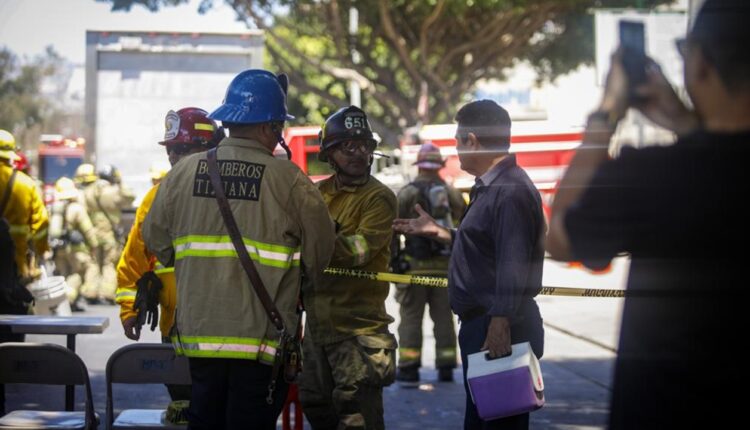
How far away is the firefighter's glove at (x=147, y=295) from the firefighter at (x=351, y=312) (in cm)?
71

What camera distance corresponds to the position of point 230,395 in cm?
418

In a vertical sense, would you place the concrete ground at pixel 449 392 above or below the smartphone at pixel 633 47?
below

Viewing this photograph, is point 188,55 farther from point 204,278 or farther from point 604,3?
point 604,3

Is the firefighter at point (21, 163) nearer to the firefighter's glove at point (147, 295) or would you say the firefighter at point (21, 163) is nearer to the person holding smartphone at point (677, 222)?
the firefighter's glove at point (147, 295)

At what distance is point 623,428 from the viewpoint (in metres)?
2.20

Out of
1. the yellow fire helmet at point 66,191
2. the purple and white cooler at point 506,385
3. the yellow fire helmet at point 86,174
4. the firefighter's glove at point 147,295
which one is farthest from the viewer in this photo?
the yellow fire helmet at point 66,191

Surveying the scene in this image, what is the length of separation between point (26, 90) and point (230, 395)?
1.34 metres

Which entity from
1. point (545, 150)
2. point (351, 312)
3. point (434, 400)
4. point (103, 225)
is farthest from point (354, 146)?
point (103, 225)

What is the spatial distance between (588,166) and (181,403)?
3.64m

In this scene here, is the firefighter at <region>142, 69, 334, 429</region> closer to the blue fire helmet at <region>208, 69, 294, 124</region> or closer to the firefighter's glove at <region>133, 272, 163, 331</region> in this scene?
the blue fire helmet at <region>208, 69, 294, 124</region>

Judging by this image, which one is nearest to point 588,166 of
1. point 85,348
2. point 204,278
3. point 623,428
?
point 623,428

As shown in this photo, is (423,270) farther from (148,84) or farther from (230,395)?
(230,395)

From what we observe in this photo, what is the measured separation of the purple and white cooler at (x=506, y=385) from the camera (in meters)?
4.28

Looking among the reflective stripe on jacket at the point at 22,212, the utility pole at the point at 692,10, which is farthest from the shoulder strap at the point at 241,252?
the reflective stripe on jacket at the point at 22,212
